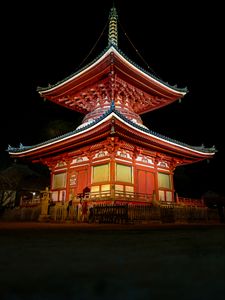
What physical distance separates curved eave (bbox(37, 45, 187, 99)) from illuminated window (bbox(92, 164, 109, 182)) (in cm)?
656

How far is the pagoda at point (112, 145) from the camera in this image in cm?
1435

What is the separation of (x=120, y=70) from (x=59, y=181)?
32.3 ft

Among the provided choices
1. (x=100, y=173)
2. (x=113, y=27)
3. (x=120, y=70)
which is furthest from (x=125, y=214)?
(x=113, y=27)

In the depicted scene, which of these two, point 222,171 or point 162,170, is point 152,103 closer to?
point 162,170

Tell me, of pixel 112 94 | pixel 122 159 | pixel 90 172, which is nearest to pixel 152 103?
pixel 112 94

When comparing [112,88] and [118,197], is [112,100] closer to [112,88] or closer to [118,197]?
[112,88]

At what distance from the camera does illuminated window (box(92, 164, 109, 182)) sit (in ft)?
49.6

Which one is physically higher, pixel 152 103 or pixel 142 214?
pixel 152 103

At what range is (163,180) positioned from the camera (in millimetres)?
18141

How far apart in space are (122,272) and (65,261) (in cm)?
69

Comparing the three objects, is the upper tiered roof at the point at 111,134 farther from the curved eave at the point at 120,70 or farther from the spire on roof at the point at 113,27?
the spire on roof at the point at 113,27

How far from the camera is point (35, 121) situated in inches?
1582

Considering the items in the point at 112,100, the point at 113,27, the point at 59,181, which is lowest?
the point at 59,181

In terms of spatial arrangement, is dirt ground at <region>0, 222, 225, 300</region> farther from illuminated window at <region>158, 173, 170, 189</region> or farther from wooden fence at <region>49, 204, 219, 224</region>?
illuminated window at <region>158, 173, 170, 189</region>
